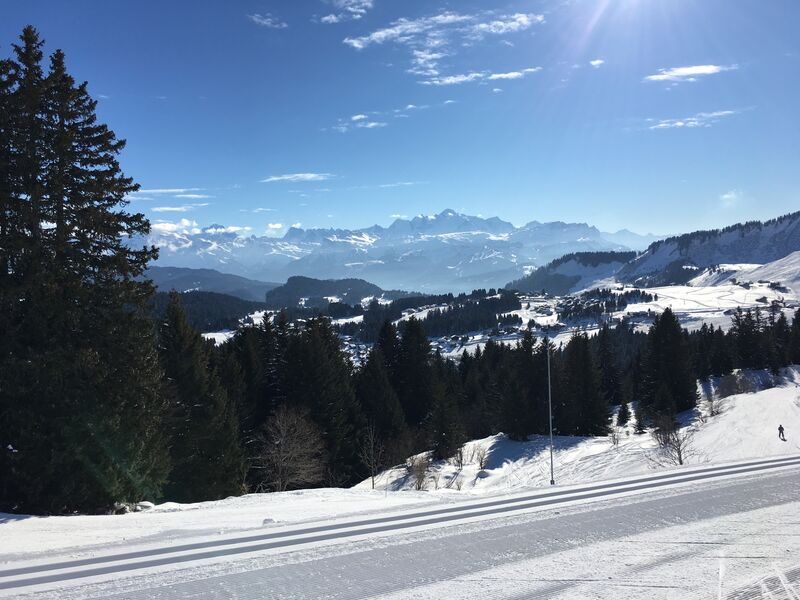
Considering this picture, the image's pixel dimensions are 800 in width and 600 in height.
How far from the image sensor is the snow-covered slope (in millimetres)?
36969

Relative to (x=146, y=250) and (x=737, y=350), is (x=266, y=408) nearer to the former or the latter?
(x=146, y=250)

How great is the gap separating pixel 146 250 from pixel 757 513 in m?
16.5

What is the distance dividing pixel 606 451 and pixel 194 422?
33.6 metres

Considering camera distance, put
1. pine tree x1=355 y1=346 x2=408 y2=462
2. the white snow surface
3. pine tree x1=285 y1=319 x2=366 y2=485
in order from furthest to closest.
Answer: pine tree x1=355 y1=346 x2=408 y2=462 < pine tree x1=285 y1=319 x2=366 y2=485 < the white snow surface

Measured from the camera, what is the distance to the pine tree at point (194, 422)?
80.6ft

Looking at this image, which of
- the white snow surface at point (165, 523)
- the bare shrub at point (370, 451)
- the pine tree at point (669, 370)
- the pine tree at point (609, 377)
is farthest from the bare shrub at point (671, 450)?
the pine tree at point (609, 377)

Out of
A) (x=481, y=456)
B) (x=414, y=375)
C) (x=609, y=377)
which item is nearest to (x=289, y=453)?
(x=481, y=456)

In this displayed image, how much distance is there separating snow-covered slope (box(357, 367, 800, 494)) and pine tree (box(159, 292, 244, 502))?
11435mm

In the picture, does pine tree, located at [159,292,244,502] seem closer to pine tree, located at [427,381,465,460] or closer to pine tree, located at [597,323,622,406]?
pine tree, located at [427,381,465,460]

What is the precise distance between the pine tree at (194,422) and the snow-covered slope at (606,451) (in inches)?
450

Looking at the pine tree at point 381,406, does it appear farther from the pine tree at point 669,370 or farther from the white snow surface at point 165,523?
the pine tree at point 669,370

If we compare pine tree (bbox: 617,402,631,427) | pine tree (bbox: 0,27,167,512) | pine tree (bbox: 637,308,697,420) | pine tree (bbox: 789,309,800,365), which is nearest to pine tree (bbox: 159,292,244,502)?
pine tree (bbox: 0,27,167,512)

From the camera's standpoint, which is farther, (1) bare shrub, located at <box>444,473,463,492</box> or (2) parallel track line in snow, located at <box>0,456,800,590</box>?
(1) bare shrub, located at <box>444,473,463,492</box>

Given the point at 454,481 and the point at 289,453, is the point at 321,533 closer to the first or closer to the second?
the point at 289,453
